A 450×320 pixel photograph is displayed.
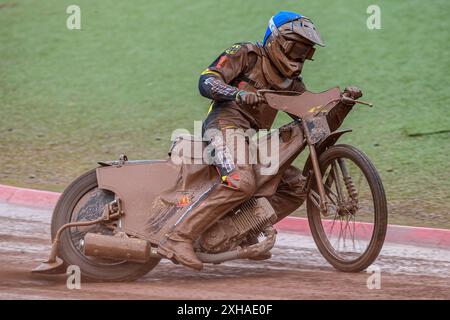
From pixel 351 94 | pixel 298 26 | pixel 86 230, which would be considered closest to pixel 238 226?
pixel 86 230

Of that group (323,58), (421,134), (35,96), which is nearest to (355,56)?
(323,58)

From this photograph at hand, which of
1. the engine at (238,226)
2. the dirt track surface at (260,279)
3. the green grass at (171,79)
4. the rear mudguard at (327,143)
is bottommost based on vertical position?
the dirt track surface at (260,279)

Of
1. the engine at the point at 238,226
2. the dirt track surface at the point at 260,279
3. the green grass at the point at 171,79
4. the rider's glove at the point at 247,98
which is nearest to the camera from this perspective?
the dirt track surface at the point at 260,279

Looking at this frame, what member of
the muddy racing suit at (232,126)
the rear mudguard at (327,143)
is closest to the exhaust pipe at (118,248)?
the muddy racing suit at (232,126)

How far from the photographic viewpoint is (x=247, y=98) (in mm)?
6602

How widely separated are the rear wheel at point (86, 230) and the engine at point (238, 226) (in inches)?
15.6

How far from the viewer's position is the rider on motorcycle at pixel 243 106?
6.74 m

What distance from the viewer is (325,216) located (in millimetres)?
7035

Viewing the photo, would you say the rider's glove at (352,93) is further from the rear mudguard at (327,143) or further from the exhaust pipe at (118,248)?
the exhaust pipe at (118,248)

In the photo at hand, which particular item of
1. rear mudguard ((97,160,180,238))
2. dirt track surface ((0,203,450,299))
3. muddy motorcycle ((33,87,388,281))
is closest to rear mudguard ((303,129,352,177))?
muddy motorcycle ((33,87,388,281))

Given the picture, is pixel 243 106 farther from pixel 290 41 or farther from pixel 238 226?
pixel 238 226

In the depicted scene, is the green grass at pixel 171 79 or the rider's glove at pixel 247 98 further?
the green grass at pixel 171 79

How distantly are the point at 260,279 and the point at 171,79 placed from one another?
6.71m
